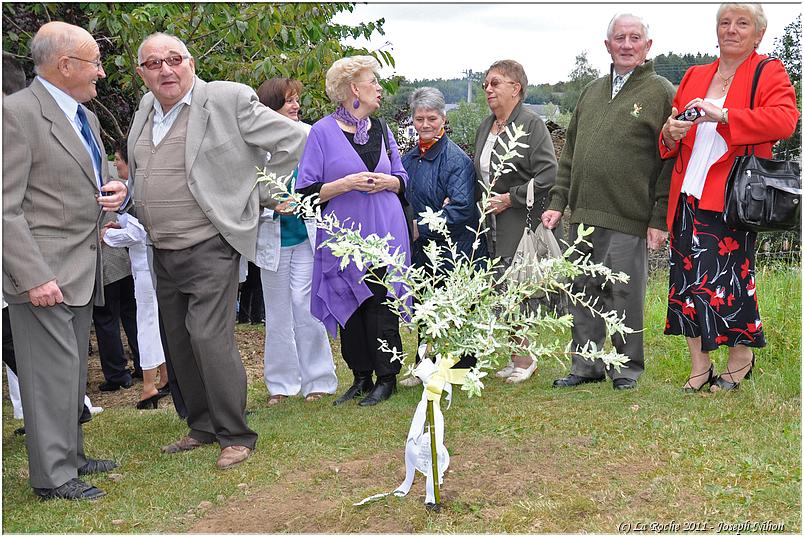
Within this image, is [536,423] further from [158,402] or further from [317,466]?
[158,402]

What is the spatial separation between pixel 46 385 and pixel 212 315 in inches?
36.4

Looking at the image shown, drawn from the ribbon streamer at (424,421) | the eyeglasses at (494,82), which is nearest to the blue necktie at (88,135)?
the ribbon streamer at (424,421)

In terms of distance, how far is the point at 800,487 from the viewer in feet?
12.9

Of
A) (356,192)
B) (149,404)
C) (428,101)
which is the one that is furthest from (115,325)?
(428,101)

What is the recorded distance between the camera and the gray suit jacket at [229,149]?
4840mm

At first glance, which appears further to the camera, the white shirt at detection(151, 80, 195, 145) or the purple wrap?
the purple wrap

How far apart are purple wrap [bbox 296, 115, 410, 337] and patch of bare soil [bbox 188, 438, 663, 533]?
4.47 feet

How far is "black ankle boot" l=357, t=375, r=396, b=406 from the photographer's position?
5.97 m

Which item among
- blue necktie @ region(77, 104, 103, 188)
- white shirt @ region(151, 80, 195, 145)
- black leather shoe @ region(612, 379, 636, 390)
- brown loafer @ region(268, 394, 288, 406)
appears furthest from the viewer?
brown loafer @ region(268, 394, 288, 406)

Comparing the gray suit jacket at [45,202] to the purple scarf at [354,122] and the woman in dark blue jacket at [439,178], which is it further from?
the woman in dark blue jacket at [439,178]

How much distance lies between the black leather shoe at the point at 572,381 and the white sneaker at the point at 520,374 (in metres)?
0.36

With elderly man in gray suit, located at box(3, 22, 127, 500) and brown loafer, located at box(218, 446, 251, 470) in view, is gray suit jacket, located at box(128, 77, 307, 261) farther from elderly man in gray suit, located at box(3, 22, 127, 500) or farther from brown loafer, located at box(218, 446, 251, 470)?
brown loafer, located at box(218, 446, 251, 470)

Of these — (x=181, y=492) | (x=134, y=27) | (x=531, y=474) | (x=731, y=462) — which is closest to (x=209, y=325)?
(x=181, y=492)

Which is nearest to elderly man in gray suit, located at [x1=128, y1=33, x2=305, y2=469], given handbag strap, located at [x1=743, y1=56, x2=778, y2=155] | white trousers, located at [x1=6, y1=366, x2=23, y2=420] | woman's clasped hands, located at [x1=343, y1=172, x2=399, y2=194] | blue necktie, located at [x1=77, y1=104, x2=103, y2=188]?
blue necktie, located at [x1=77, y1=104, x2=103, y2=188]
